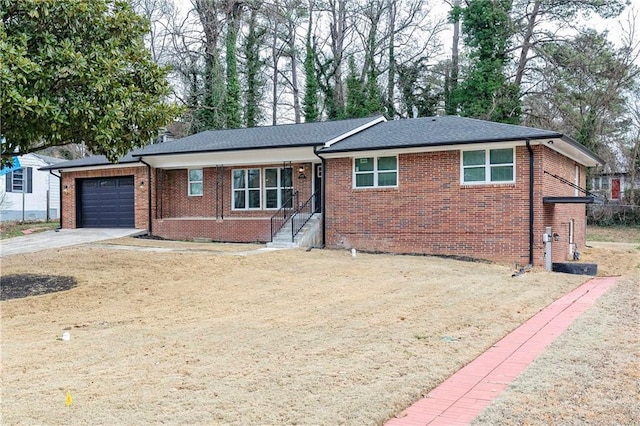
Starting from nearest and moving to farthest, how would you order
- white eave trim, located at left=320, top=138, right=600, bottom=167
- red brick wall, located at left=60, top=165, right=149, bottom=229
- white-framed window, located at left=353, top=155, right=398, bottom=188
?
white eave trim, located at left=320, top=138, right=600, bottom=167, white-framed window, located at left=353, top=155, right=398, bottom=188, red brick wall, located at left=60, top=165, right=149, bottom=229

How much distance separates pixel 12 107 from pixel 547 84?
3031 centimetres

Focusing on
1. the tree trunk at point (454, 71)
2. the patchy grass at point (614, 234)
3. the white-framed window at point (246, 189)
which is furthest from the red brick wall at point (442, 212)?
the tree trunk at point (454, 71)

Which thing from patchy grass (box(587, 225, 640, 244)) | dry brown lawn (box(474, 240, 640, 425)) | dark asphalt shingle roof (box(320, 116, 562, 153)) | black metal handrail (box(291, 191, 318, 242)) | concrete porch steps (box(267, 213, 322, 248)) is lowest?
dry brown lawn (box(474, 240, 640, 425))

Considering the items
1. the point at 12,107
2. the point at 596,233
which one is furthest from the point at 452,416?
the point at 596,233

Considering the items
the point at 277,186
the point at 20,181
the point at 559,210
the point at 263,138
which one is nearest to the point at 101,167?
the point at 263,138

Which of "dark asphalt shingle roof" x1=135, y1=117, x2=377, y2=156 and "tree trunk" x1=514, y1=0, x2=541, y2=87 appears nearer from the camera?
"dark asphalt shingle roof" x1=135, y1=117, x2=377, y2=156

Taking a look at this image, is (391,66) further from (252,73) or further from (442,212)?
(442,212)

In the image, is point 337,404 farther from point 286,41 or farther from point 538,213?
point 286,41

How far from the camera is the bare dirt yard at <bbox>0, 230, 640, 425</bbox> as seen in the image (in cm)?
482

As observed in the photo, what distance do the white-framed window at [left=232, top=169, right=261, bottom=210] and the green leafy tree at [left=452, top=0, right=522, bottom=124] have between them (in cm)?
1628

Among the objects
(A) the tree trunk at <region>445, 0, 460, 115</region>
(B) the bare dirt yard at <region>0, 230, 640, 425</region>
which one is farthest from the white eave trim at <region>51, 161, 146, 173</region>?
(A) the tree trunk at <region>445, 0, 460, 115</region>

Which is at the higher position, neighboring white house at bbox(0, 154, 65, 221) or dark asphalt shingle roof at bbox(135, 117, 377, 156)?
dark asphalt shingle roof at bbox(135, 117, 377, 156)

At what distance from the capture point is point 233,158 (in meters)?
20.2

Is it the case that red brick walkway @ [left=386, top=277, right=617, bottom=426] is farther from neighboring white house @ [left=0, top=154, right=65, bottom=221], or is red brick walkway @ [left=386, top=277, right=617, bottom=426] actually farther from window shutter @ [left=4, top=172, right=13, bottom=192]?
window shutter @ [left=4, top=172, right=13, bottom=192]
